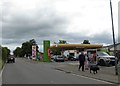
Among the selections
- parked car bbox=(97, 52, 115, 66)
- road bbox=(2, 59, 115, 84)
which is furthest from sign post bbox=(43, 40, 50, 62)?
road bbox=(2, 59, 115, 84)

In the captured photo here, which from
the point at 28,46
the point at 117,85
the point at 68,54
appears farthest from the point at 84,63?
the point at 28,46

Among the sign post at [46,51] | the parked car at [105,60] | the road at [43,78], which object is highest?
the sign post at [46,51]

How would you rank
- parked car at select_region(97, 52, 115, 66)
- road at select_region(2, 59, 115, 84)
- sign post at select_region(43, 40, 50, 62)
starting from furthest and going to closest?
1. sign post at select_region(43, 40, 50, 62)
2. parked car at select_region(97, 52, 115, 66)
3. road at select_region(2, 59, 115, 84)

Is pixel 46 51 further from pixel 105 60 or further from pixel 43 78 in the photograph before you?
pixel 43 78

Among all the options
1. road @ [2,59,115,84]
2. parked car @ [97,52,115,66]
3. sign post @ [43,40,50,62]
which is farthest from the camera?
sign post @ [43,40,50,62]

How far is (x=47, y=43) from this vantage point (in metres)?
73.9

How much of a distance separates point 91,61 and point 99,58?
4849 mm

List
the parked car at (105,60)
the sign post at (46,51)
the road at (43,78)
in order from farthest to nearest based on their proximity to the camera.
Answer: the sign post at (46,51)
the parked car at (105,60)
the road at (43,78)

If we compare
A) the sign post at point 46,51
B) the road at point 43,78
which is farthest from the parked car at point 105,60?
the sign post at point 46,51

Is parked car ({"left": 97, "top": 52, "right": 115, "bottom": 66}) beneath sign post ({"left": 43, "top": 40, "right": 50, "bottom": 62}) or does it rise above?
beneath

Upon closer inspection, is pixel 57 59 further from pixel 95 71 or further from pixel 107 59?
pixel 95 71

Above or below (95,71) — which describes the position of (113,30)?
above

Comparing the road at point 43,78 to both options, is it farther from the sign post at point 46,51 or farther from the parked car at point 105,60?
the sign post at point 46,51

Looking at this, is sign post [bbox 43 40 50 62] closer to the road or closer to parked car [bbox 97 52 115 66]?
parked car [bbox 97 52 115 66]
